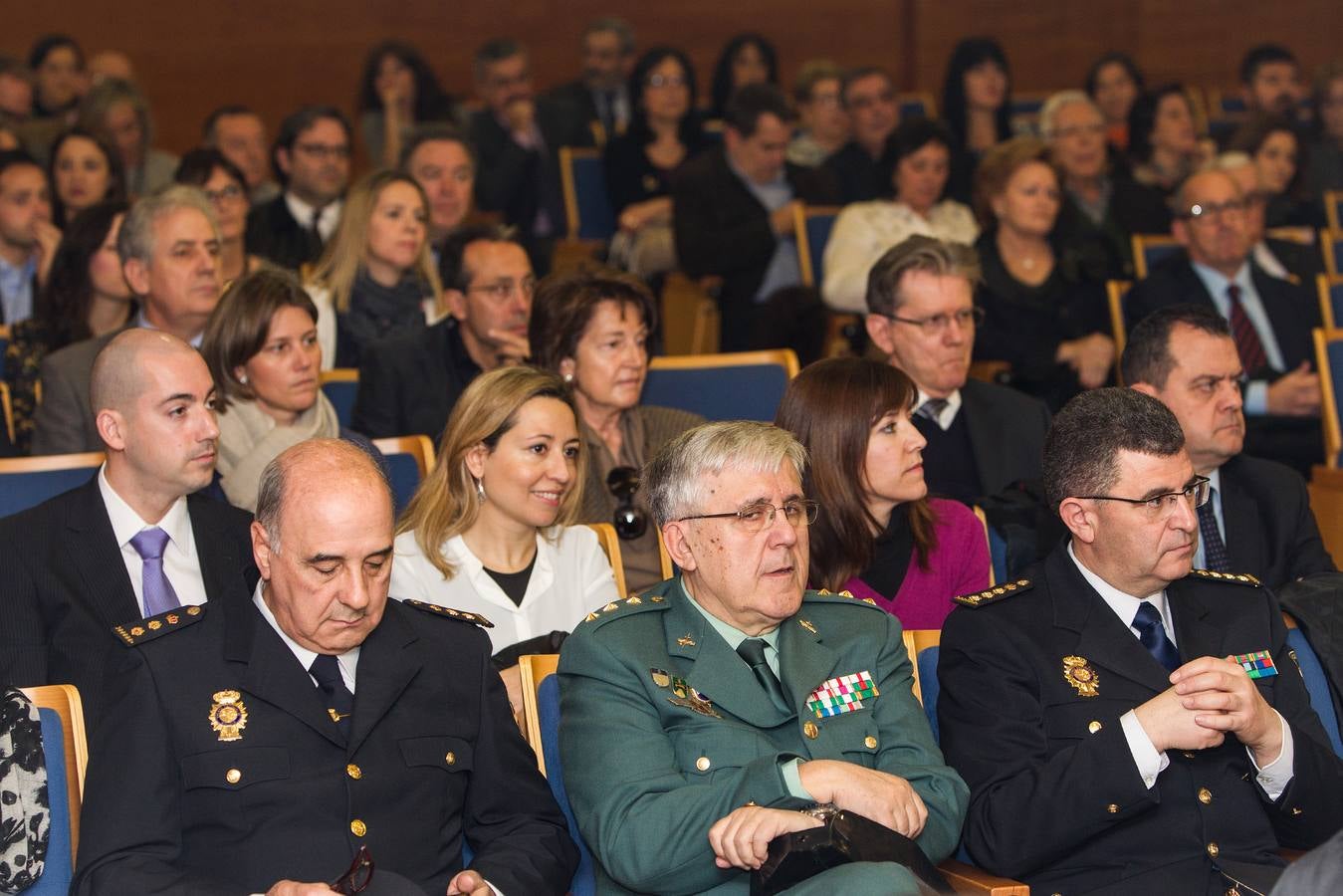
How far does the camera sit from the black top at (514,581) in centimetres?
326

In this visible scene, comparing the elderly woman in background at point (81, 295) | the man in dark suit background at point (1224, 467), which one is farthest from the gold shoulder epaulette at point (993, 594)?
the elderly woman in background at point (81, 295)

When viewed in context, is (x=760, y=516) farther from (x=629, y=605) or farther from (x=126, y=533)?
(x=126, y=533)

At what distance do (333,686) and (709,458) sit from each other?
679mm

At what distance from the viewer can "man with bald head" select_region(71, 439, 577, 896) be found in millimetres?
2299

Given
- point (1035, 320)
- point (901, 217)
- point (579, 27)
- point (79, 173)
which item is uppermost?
point (579, 27)

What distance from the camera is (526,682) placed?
2.63m

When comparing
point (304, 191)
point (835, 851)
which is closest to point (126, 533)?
point (835, 851)

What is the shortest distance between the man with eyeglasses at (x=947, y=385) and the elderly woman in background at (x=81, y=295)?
2.13m

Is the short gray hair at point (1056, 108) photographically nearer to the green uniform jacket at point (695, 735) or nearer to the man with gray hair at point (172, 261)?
the man with gray hair at point (172, 261)

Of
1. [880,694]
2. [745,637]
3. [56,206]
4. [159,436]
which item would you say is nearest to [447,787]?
[745,637]

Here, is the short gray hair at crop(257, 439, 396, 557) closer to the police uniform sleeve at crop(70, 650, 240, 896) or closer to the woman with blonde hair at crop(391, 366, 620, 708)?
the police uniform sleeve at crop(70, 650, 240, 896)

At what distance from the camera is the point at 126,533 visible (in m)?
3.08

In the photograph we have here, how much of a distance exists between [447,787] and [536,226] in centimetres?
499

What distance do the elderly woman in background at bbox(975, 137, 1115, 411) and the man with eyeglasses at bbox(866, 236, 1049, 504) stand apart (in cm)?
103
